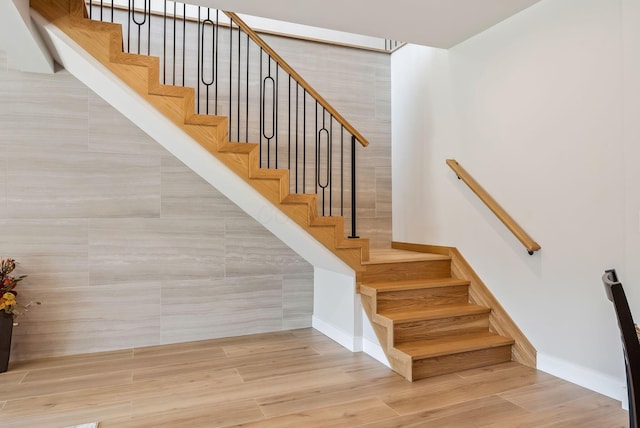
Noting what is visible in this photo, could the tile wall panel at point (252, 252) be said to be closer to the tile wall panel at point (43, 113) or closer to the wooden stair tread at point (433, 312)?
the wooden stair tread at point (433, 312)

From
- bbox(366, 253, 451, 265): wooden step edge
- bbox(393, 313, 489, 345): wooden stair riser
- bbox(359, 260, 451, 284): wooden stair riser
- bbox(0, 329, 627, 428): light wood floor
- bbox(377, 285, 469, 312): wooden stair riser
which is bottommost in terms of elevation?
bbox(0, 329, 627, 428): light wood floor

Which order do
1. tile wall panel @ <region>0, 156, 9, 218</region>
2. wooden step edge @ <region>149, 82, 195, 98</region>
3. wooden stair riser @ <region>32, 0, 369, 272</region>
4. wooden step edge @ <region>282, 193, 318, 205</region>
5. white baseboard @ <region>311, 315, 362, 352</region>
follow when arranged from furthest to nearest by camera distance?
1. white baseboard @ <region>311, 315, 362, 352</region>
2. tile wall panel @ <region>0, 156, 9, 218</region>
3. wooden step edge @ <region>282, 193, 318, 205</region>
4. wooden step edge @ <region>149, 82, 195, 98</region>
5. wooden stair riser @ <region>32, 0, 369, 272</region>

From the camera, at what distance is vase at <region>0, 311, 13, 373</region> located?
306cm

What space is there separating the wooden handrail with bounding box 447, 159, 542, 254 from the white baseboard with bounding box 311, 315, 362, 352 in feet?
4.87

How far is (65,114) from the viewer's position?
138 inches

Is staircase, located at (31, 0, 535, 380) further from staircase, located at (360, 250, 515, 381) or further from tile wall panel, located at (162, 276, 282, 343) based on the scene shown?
tile wall panel, located at (162, 276, 282, 343)

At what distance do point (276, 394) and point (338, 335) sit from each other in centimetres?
117

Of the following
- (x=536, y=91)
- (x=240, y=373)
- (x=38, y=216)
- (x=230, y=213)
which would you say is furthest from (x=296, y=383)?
(x=536, y=91)

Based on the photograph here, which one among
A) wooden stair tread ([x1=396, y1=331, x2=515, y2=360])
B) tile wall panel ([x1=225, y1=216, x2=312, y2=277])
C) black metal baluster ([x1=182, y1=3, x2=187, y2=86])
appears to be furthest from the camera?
tile wall panel ([x1=225, y1=216, x2=312, y2=277])

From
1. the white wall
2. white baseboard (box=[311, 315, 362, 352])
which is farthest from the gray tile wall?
the white wall

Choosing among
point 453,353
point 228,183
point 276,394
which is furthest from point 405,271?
point 228,183

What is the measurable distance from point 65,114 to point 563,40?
12.5 feet

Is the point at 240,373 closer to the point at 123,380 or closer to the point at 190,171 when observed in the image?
the point at 123,380

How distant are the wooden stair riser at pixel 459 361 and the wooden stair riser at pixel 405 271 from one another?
2.64 ft
